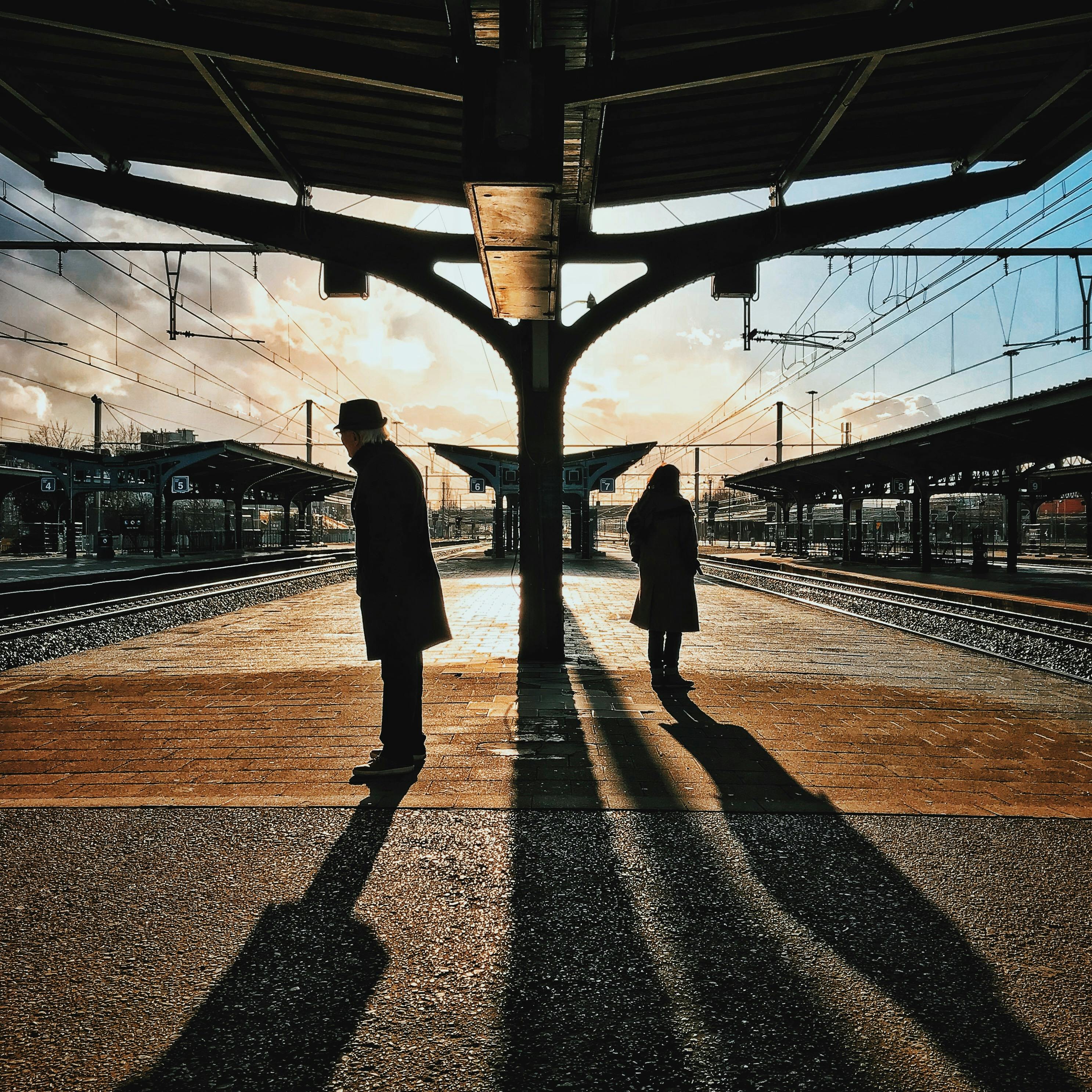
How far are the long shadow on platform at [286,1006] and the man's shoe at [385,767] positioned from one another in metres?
0.97

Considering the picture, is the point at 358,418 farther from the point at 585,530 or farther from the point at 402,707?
the point at 585,530

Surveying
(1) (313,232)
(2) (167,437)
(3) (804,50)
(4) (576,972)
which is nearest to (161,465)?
(1) (313,232)

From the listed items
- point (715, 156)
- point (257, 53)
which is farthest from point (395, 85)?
point (715, 156)

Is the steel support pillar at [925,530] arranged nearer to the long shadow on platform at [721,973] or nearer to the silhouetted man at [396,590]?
the silhouetted man at [396,590]

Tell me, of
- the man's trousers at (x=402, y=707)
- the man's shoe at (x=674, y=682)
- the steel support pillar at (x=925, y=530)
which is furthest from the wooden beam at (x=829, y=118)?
the steel support pillar at (x=925, y=530)

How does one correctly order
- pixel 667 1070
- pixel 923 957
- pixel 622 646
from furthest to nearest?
1. pixel 622 646
2. pixel 923 957
3. pixel 667 1070

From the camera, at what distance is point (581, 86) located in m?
3.89

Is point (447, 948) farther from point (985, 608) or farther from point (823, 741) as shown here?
point (985, 608)

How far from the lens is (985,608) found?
11617 mm

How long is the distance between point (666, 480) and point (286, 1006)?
458cm

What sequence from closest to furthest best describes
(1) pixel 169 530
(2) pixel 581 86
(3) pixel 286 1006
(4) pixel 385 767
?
(3) pixel 286 1006
(4) pixel 385 767
(2) pixel 581 86
(1) pixel 169 530

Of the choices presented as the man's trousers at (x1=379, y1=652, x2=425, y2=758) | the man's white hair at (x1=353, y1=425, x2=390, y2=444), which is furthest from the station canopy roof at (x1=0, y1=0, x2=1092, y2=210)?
the man's trousers at (x1=379, y1=652, x2=425, y2=758)

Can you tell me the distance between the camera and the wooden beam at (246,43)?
3.62 meters

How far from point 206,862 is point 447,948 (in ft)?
3.40
